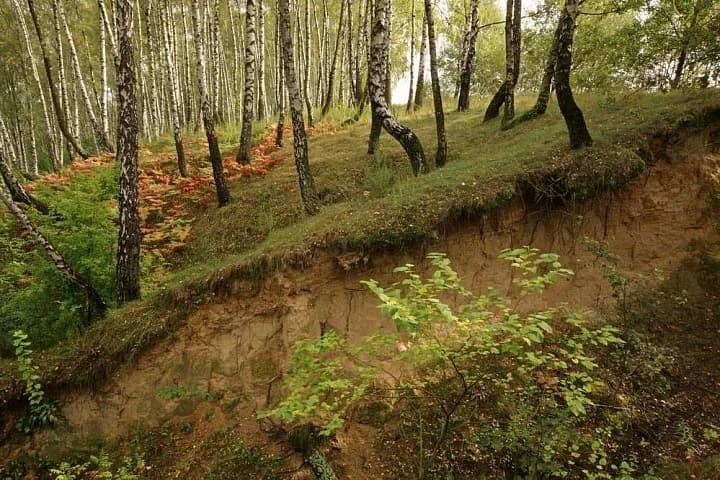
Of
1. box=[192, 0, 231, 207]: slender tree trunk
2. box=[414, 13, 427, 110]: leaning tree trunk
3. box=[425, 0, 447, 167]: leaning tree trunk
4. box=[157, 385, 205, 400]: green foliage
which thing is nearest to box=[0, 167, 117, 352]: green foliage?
box=[157, 385, 205, 400]: green foliage

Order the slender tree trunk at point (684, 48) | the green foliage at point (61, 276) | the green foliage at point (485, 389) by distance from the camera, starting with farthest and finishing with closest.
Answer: the slender tree trunk at point (684, 48) → the green foliage at point (61, 276) → the green foliage at point (485, 389)

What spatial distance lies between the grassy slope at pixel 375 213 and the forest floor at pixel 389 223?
0.06 feet

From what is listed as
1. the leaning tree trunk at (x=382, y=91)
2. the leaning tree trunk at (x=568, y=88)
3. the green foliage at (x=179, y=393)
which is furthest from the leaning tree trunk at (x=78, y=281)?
the leaning tree trunk at (x=568, y=88)

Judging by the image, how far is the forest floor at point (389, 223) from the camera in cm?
580

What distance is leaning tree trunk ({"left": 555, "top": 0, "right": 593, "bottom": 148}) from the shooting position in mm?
6762

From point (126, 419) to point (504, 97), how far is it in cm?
1152

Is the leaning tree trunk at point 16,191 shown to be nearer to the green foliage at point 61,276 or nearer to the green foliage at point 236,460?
the green foliage at point 61,276

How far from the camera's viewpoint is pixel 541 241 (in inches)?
256

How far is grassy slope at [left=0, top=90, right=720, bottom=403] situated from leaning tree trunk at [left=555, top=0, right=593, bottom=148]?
25cm

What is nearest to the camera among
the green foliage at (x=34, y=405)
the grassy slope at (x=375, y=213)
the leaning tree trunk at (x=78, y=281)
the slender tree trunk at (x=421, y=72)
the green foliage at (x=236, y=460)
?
the green foliage at (x=236, y=460)

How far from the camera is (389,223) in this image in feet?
19.9

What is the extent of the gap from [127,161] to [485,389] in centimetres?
619

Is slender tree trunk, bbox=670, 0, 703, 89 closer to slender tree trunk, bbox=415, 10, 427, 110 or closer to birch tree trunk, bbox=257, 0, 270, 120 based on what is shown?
slender tree trunk, bbox=415, 10, 427, 110

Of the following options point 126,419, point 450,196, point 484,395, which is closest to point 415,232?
point 450,196
